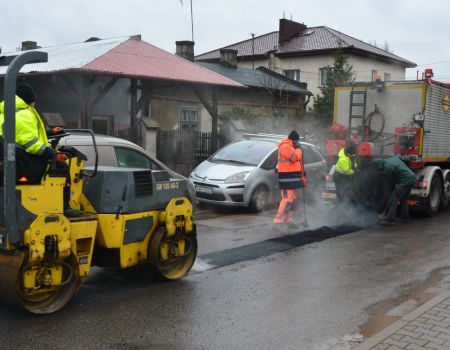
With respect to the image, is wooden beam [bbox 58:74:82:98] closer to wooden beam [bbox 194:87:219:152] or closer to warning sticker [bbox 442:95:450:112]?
wooden beam [bbox 194:87:219:152]

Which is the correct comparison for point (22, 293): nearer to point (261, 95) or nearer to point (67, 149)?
point (67, 149)

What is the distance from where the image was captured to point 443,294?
18.8ft

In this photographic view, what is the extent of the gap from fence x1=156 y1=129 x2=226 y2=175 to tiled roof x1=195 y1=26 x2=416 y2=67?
23.7 metres

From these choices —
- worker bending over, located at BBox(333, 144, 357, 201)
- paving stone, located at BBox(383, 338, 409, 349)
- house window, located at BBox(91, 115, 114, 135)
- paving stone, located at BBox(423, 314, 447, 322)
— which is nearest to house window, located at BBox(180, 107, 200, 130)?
house window, located at BBox(91, 115, 114, 135)

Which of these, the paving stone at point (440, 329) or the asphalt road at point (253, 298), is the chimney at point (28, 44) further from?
the paving stone at point (440, 329)

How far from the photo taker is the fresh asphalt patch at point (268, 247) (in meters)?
7.32

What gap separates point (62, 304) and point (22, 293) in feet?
1.45

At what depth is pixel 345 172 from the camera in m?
11.1

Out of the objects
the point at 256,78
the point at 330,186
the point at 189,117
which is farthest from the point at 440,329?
the point at 256,78

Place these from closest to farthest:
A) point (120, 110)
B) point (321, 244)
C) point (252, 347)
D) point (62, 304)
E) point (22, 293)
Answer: point (252, 347) < point (22, 293) < point (62, 304) < point (321, 244) < point (120, 110)

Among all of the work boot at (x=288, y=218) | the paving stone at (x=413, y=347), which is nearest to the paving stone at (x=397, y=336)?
the paving stone at (x=413, y=347)

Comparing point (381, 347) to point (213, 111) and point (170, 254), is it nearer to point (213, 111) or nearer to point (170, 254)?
point (170, 254)

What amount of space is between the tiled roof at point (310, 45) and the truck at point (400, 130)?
27.4 m

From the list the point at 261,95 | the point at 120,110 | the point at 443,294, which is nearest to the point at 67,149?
the point at 443,294
